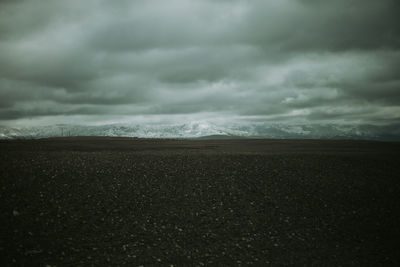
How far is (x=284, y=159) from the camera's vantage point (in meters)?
26.8

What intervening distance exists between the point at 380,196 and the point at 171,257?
58.0 ft

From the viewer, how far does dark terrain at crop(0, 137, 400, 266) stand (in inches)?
442

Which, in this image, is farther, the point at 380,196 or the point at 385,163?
the point at 385,163

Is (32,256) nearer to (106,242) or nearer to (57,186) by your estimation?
(106,242)

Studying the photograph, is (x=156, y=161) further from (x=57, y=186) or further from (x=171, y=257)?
(x=171, y=257)

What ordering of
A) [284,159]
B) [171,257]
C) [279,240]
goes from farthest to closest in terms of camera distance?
[284,159]
[279,240]
[171,257]

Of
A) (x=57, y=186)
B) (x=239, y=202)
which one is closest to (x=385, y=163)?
(x=239, y=202)

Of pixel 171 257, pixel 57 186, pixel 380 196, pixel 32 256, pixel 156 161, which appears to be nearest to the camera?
pixel 32 256

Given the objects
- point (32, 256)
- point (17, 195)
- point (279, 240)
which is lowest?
point (279, 240)

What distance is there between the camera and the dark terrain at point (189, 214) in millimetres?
11234

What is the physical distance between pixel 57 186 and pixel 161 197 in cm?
705

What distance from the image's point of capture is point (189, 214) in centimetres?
1507

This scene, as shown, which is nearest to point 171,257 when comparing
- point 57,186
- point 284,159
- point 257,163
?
point 57,186

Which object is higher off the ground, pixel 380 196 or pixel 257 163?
pixel 257 163
